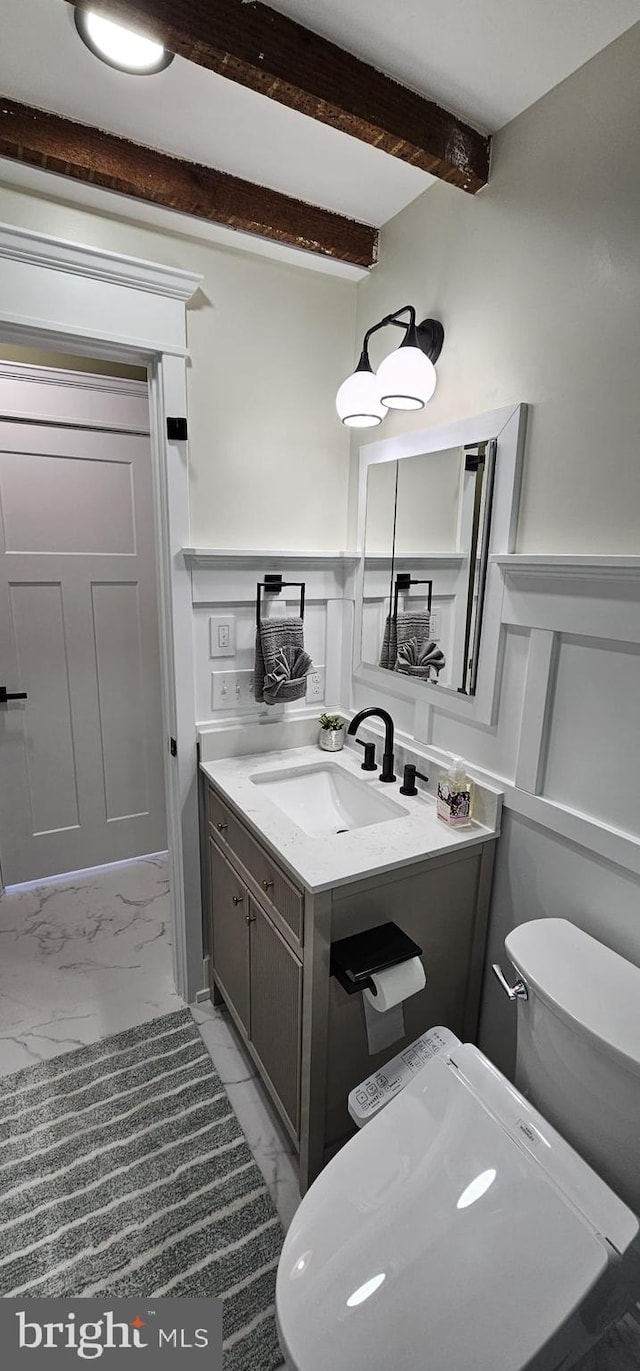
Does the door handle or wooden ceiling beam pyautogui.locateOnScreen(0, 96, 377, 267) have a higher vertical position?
wooden ceiling beam pyautogui.locateOnScreen(0, 96, 377, 267)

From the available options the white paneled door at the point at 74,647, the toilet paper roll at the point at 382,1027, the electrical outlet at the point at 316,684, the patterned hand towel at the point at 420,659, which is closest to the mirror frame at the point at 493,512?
the patterned hand towel at the point at 420,659

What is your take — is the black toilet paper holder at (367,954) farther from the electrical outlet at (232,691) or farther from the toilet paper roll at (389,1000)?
the electrical outlet at (232,691)

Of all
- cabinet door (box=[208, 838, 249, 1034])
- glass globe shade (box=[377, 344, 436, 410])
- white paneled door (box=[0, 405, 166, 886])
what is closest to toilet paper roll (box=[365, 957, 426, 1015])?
cabinet door (box=[208, 838, 249, 1034])

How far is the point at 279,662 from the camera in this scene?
177cm

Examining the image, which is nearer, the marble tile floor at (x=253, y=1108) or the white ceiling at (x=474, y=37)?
the white ceiling at (x=474, y=37)

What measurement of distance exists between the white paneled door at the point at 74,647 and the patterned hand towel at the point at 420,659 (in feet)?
4.78

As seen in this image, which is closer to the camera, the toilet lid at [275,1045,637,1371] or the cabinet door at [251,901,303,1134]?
the toilet lid at [275,1045,637,1371]

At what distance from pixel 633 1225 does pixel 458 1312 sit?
0.28 m

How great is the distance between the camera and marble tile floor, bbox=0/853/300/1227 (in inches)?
63.4

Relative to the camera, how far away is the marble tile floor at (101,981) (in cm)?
161

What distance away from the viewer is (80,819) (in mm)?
2729

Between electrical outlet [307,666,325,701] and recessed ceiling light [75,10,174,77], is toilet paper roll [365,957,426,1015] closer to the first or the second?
electrical outlet [307,666,325,701]

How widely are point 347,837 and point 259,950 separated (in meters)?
0.42

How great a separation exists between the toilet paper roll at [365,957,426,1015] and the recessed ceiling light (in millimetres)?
1789
